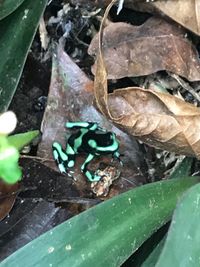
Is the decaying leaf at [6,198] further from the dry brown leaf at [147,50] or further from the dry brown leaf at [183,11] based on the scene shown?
the dry brown leaf at [183,11]

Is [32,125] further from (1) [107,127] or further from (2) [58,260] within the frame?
(2) [58,260]

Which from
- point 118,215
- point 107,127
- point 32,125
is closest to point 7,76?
point 32,125

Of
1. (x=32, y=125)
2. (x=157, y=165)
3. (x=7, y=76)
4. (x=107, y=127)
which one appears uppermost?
(x=7, y=76)

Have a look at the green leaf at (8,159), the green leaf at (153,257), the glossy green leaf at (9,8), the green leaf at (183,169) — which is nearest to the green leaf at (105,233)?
the green leaf at (153,257)

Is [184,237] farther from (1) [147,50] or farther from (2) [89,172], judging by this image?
(1) [147,50]

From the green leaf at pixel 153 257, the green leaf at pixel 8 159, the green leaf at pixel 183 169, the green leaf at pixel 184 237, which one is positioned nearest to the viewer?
the green leaf at pixel 8 159

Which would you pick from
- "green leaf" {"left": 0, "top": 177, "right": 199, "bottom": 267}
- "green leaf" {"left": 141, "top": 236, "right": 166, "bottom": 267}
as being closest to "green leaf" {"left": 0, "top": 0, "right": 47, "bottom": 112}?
"green leaf" {"left": 0, "top": 177, "right": 199, "bottom": 267}

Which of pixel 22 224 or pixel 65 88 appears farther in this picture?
pixel 65 88
